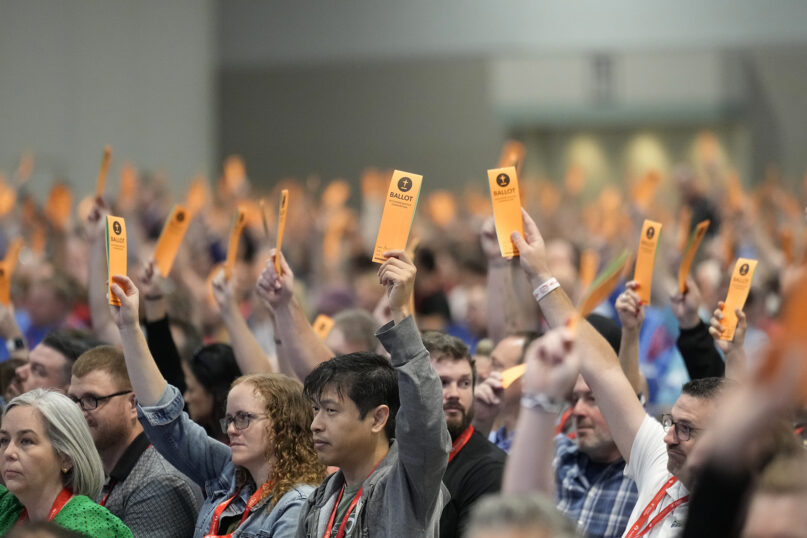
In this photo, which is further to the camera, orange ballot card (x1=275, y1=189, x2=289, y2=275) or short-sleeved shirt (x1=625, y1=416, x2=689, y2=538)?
orange ballot card (x1=275, y1=189, x2=289, y2=275)

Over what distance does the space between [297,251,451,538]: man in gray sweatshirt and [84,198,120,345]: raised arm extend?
1900mm

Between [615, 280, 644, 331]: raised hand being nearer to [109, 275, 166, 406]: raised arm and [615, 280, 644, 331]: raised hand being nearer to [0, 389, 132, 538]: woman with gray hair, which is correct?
[109, 275, 166, 406]: raised arm

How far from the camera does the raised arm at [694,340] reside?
3.80 meters

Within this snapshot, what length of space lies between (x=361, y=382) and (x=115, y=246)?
100 cm

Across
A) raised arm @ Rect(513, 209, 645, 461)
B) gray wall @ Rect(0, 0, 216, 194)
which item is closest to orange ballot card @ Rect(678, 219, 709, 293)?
raised arm @ Rect(513, 209, 645, 461)

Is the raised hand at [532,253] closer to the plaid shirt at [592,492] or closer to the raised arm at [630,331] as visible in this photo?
the raised arm at [630,331]

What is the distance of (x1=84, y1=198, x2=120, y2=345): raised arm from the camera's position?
14.8 ft

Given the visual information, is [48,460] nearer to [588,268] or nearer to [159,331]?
[159,331]

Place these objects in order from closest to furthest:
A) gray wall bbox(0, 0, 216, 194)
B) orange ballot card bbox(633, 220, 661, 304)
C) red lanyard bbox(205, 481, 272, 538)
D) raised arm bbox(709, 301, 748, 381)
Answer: red lanyard bbox(205, 481, 272, 538) < raised arm bbox(709, 301, 748, 381) < orange ballot card bbox(633, 220, 661, 304) < gray wall bbox(0, 0, 216, 194)

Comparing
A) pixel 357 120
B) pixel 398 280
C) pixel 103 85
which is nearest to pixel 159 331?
pixel 398 280

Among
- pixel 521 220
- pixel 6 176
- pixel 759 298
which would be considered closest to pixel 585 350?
pixel 521 220

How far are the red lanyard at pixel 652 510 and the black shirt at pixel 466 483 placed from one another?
1.31 ft

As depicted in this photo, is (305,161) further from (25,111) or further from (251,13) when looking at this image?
(25,111)

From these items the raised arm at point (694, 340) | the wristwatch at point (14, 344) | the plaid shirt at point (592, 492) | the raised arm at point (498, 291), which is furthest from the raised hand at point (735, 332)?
the wristwatch at point (14, 344)
